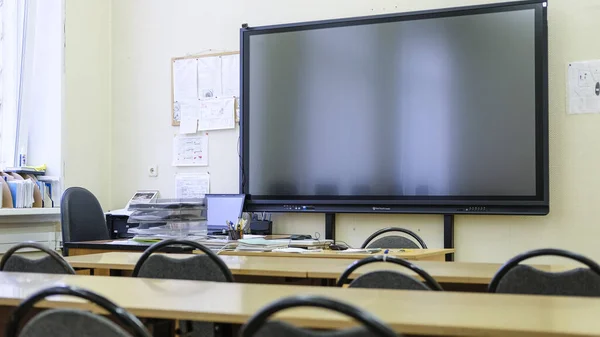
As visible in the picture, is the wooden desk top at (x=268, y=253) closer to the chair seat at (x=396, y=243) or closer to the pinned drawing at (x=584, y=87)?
the chair seat at (x=396, y=243)

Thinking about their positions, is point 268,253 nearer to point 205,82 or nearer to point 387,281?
point 387,281

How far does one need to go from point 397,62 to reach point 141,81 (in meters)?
2.16

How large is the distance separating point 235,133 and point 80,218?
1274mm

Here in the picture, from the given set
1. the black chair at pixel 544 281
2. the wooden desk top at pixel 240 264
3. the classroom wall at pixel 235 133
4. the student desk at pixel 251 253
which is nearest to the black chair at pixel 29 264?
the wooden desk top at pixel 240 264

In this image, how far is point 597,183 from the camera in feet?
14.0

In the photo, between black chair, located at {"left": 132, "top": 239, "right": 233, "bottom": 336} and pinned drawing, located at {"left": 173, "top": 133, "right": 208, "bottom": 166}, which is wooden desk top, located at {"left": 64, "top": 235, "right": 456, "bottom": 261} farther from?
pinned drawing, located at {"left": 173, "top": 133, "right": 208, "bottom": 166}

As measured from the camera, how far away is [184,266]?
104 inches

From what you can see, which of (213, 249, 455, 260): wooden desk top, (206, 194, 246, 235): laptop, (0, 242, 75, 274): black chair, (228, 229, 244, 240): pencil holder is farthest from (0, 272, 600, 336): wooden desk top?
(206, 194, 246, 235): laptop

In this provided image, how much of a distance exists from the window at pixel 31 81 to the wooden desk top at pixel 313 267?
2.07 meters

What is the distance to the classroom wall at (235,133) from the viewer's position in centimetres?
432

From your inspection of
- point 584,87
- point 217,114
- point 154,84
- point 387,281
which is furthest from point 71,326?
point 154,84

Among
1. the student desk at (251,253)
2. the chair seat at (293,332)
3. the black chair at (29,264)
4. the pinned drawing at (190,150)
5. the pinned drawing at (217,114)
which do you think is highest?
the pinned drawing at (217,114)

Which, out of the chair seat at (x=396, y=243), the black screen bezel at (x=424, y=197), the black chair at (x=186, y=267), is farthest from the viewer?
the black screen bezel at (x=424, y=197)

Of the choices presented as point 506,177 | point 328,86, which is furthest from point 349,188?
point 506,177
